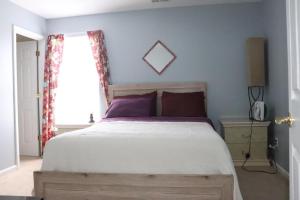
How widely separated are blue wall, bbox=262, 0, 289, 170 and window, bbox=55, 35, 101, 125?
2.66 meters

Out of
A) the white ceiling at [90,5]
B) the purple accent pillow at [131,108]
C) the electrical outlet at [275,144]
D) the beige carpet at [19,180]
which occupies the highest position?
the white ceiling at [90,5]

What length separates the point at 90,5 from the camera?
3811 mm

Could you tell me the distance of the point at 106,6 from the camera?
3871 mm

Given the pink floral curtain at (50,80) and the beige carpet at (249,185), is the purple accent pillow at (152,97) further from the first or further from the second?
the beige carpet at (249,185)

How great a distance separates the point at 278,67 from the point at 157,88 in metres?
1.71

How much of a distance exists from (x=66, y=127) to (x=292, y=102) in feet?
10.5

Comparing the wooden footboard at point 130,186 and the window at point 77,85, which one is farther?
the window at point 77,85

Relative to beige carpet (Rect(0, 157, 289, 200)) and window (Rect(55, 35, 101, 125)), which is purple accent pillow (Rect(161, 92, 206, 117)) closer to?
beige carpet (Rect(0, 157, 289, 200))

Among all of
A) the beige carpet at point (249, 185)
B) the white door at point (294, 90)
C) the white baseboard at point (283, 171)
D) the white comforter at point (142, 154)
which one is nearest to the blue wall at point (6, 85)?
the beige carpet at point (249, 185)

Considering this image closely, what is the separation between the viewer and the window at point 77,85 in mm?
4234

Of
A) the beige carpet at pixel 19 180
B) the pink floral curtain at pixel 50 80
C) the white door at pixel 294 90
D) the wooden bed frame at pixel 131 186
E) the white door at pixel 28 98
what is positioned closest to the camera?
the white door at pixel 294 90

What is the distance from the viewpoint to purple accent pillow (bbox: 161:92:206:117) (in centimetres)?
344

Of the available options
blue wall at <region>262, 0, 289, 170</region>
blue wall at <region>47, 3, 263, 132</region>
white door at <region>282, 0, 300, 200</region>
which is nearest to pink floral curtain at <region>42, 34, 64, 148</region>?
blue wall at <region>47, 3, 263, 132</region>

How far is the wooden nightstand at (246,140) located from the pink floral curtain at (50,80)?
9.23 ft
